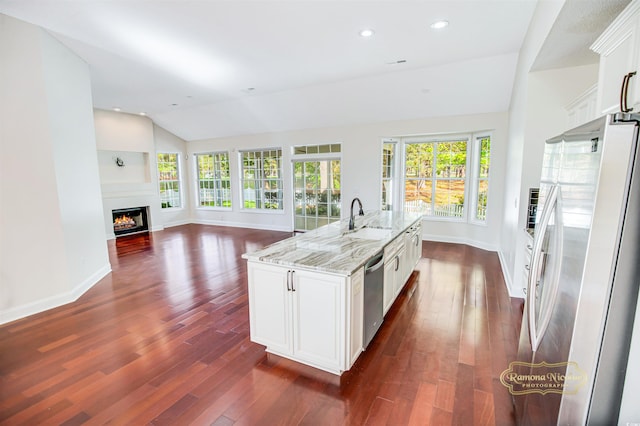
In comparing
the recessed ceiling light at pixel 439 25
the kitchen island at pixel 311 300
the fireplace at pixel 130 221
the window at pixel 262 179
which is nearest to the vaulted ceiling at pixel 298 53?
the recessed ceiling light at pixel 439 25

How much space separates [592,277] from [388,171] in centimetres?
608

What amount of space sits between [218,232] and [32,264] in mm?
4670

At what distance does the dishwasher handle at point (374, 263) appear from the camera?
7.60 ft

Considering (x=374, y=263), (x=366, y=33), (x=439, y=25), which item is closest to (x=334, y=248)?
(x=374, y=263)

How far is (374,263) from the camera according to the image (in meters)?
2.46

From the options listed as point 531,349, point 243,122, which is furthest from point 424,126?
point 531,349

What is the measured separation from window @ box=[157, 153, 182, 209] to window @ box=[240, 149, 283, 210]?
2.24 meters

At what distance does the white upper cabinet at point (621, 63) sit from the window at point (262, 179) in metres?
6.85

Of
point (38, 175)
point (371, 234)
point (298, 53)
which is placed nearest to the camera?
point (371, 234)

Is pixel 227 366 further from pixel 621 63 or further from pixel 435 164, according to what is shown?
pixel 435 164

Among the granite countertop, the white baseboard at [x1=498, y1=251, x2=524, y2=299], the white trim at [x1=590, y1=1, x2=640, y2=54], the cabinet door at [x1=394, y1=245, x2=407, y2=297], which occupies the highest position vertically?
the white trim at [x1=590, y1=1, x2=640, y2=54]

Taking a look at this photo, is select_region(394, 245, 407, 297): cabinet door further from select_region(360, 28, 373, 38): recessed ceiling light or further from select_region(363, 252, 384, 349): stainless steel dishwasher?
select_region(360, 28, 373, 38): recessed ceiling light

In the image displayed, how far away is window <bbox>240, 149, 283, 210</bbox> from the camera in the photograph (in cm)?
817

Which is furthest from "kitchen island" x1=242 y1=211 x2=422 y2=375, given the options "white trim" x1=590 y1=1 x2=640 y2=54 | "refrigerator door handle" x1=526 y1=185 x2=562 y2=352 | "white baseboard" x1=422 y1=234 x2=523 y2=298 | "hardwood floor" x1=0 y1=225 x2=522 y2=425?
"white baseboard" x1=422 y1=234 x2=523 y2=298
